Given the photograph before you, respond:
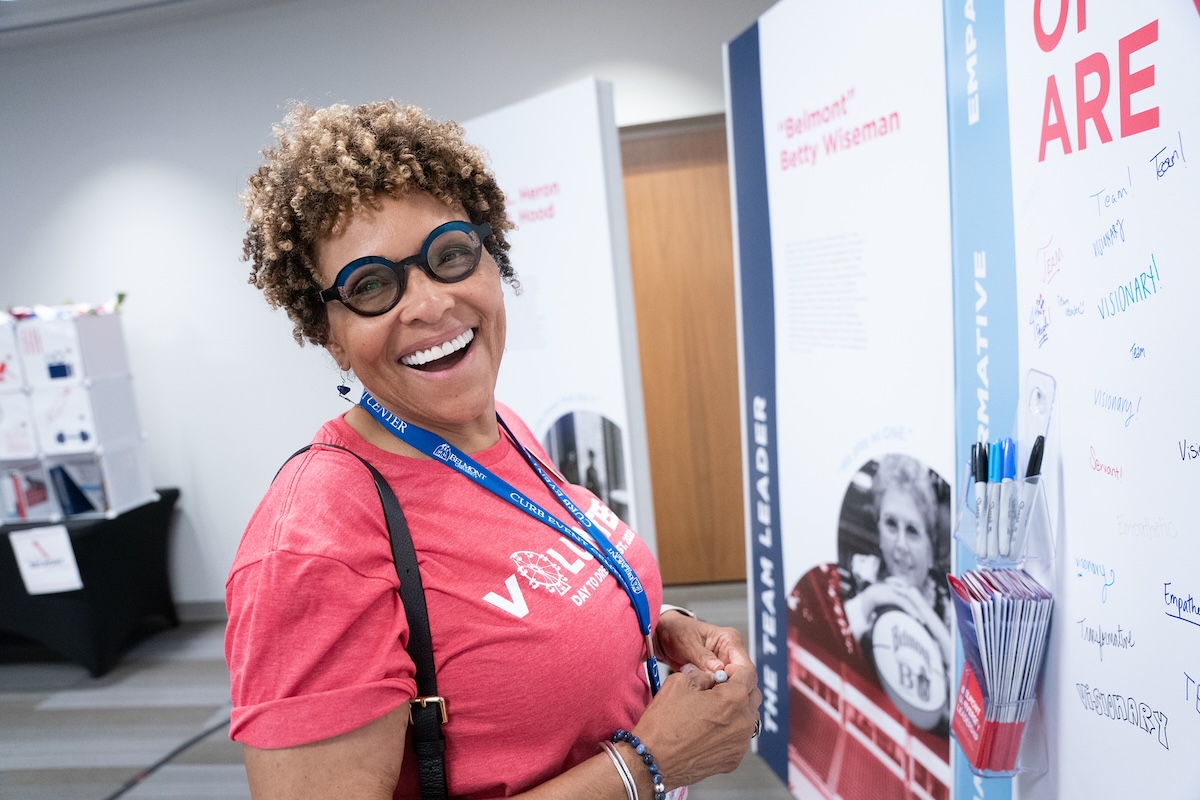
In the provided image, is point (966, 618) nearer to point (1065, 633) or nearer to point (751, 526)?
point (1065, 633)

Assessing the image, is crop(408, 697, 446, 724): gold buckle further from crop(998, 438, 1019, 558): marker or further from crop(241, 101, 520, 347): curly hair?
crop(998, 438, 1019, 558): marker

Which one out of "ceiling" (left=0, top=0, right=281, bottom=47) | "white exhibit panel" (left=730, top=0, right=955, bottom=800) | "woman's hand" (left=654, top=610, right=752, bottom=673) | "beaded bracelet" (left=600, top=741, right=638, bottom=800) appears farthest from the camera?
"ceiling" (left=0, top=0, right=281, bottom=47)

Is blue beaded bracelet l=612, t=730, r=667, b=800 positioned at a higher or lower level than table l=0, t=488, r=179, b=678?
higher

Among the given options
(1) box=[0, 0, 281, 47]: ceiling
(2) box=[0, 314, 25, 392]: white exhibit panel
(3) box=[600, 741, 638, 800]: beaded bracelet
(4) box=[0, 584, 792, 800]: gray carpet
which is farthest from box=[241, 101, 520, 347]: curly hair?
(1) box=[0, 0, 281, 47]: ceiling

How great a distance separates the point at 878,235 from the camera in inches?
70.2

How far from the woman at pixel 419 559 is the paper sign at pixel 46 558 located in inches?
148

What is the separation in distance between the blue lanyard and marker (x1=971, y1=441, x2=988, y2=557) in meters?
0.54

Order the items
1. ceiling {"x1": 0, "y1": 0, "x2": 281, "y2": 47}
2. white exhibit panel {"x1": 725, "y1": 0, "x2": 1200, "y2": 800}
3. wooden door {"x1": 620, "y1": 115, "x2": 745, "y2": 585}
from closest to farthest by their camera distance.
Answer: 1. white exhibit panel {"x1": 725, "y1": 0, "x2": 1200, "y2": 800}
2. ceiling {"x1": 0, "y1": 0, "x2": 281, "y2": 47}
3. wooden door {"x1": 620, "y1": 115, "x2": 745, "y2": 585}

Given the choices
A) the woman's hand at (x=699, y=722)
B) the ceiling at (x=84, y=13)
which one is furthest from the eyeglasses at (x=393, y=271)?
the ceiling at (x=84, y=13)

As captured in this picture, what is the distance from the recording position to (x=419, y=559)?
89cm

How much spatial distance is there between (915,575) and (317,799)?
143cm

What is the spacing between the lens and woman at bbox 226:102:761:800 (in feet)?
2.52

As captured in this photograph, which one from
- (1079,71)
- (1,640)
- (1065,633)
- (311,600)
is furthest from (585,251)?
(1,640)

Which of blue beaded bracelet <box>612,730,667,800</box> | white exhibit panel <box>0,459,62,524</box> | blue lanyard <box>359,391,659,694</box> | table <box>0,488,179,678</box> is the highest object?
blue lanyard <box>359,391,659,694</box>
